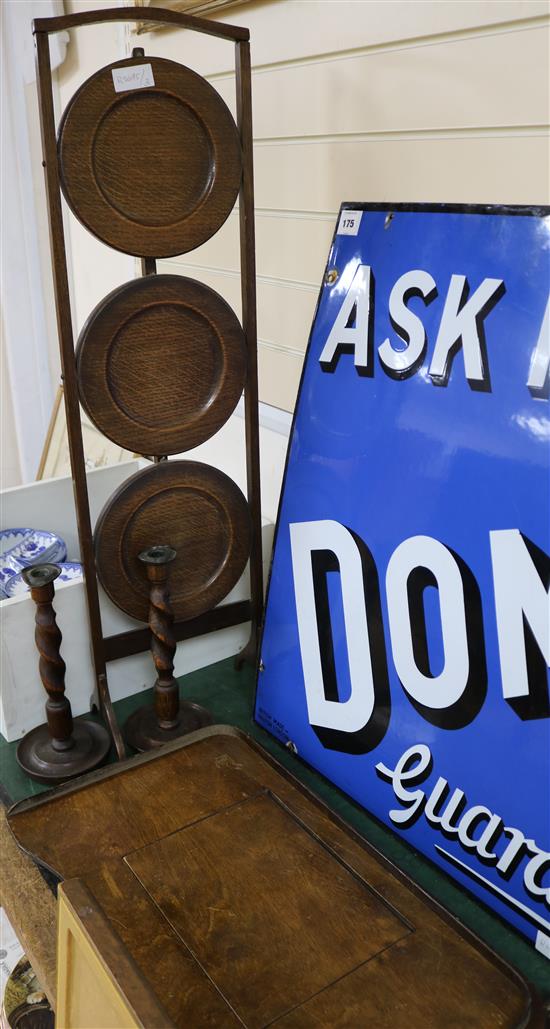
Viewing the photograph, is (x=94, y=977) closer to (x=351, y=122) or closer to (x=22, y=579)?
(x=22, y=579)

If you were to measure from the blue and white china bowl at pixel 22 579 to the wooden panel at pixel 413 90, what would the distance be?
2.76 ft

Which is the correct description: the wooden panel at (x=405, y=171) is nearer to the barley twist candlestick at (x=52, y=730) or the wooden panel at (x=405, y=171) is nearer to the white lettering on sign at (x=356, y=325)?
the white lettering on sign at (x=356, y=325)

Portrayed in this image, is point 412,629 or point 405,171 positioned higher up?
point 405,171

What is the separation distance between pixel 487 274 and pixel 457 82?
1.24 feet

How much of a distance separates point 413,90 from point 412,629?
764mm

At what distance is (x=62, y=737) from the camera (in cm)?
117

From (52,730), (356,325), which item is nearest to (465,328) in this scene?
(356,325)

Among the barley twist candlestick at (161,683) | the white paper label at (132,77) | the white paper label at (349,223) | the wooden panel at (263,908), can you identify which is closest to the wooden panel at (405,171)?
the white paper label at (349,223)

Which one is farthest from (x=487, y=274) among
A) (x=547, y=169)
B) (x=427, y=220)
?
(x=547, y=169)

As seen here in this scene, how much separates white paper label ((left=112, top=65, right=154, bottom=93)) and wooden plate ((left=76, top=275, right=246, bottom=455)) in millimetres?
226

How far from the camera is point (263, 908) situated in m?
0.86

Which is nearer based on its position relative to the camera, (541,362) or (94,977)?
(94,977)

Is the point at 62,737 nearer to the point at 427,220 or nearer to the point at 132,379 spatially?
the point at 132,379

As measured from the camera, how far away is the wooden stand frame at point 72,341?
966 mm
